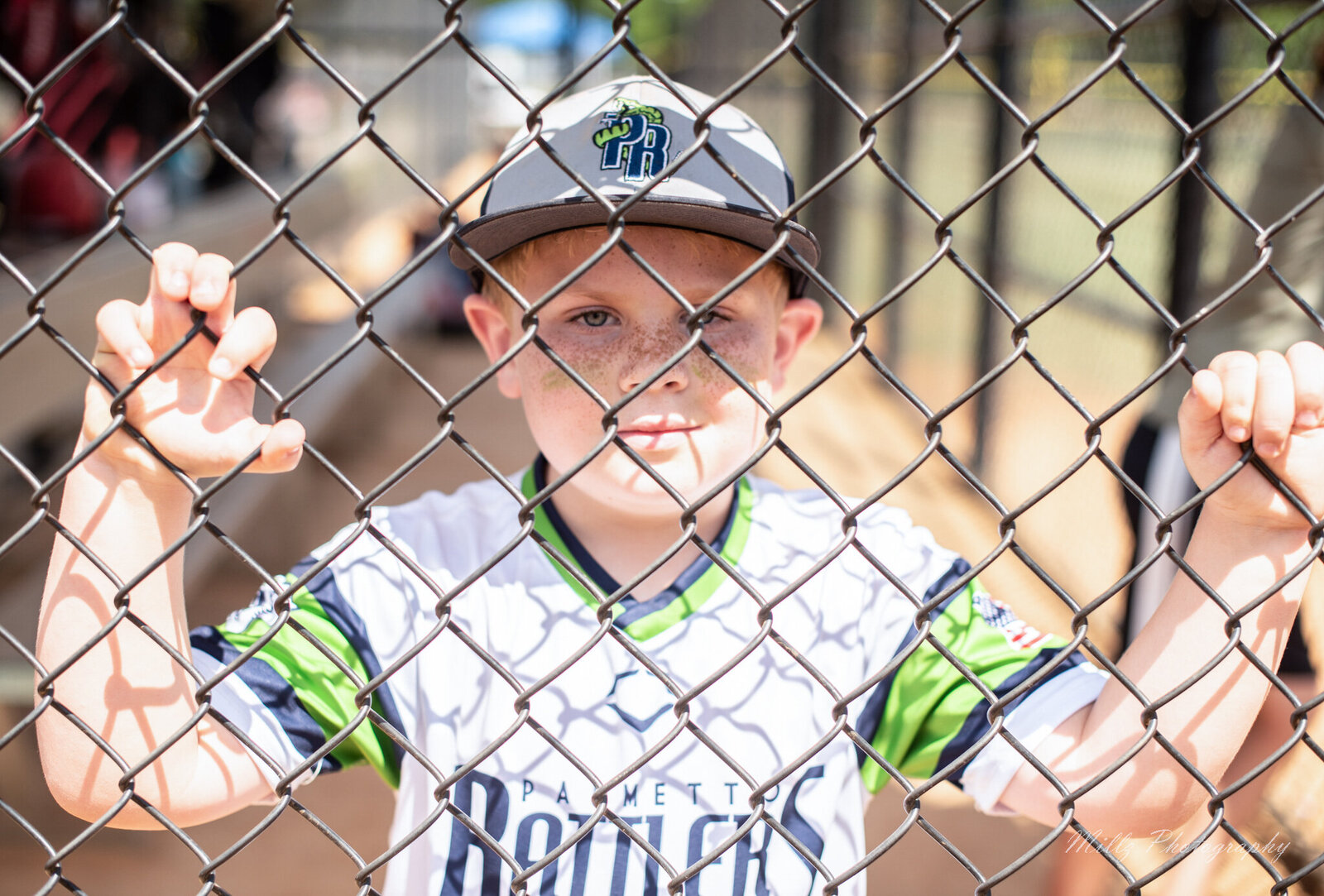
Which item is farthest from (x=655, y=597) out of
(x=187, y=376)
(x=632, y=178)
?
(x=187, y=376)

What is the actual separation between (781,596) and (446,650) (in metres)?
0.50

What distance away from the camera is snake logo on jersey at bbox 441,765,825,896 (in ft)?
4.50

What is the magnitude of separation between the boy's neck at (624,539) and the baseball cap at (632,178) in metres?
0.36

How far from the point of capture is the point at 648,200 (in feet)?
4.08

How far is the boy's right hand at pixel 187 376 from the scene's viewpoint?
1.06 meters

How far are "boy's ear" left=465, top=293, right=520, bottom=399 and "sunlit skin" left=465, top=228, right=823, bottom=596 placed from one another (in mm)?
35

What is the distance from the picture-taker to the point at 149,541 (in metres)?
1.17

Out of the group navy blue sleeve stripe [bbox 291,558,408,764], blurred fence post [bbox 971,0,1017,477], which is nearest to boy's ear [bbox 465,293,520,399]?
navy blue sleeve stripe [bbox 291,558,408,764]

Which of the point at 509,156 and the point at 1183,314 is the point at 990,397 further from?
the point at 509,156

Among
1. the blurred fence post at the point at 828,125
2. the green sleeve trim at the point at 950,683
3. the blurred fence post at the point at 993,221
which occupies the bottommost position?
the green sleeve trim at the point at 950,683

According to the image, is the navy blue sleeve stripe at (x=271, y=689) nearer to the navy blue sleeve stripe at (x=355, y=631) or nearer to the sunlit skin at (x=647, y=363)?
the navy blue sleeve stripe at (x=355, y=631)

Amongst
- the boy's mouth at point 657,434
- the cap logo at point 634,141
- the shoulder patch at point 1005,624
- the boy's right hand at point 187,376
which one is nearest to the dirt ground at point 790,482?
the shoulder patch at point 1005,624

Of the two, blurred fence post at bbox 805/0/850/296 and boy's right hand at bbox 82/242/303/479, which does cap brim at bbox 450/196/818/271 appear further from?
blurred fence post at bbox 805/0/850/296

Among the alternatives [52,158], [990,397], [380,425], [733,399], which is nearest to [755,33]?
[380,425]
